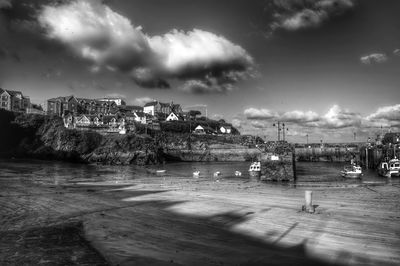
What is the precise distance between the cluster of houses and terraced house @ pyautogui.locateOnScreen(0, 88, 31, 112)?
34.9ft

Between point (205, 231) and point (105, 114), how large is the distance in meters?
136

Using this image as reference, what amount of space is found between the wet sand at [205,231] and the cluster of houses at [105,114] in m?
107

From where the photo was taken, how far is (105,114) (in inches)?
5723

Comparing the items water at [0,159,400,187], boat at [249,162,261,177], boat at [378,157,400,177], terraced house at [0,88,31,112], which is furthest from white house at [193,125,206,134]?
boat at [378,157,400,177]

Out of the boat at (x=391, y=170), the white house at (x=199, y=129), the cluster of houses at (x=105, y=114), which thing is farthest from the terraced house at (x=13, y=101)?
the boat at (x=391, y=170)

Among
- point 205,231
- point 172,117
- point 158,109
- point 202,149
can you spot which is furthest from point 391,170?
point 158,109

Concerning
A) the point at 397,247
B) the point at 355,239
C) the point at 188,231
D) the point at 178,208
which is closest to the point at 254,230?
the point at 188,231

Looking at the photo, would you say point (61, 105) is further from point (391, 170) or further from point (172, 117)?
point (391, 170)

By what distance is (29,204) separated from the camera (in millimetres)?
25047

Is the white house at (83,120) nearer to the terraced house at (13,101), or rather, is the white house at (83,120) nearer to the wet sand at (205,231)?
the terraced house at (13,101)

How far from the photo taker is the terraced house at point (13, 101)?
445ft

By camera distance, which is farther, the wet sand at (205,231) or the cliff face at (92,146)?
the cliff face at (92,146)

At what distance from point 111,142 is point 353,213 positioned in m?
97.2

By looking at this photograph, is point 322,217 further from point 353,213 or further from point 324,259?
point 324,259
